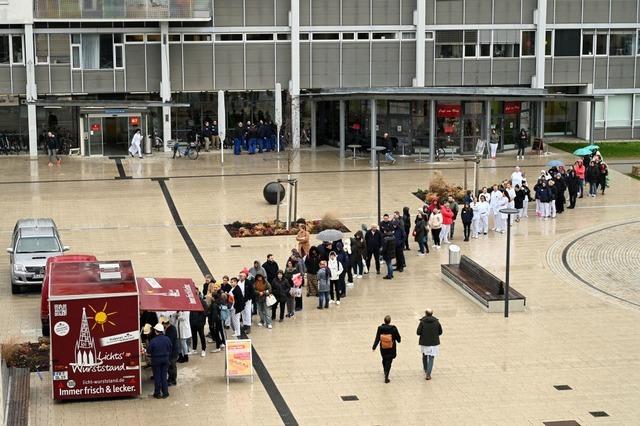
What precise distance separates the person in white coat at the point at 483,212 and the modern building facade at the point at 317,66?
17.1 metres

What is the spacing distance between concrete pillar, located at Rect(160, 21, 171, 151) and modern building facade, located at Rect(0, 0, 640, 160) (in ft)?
0.20

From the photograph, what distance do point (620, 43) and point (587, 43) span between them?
1742mm

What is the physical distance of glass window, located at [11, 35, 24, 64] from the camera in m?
56.5

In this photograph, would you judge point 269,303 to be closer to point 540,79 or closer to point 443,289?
point 443,289

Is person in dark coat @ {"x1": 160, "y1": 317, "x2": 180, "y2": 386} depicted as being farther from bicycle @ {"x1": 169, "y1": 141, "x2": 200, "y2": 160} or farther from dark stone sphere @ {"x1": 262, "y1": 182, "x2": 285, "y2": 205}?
bicycle @ {"x1": 169, "y1": 141, "x2": 200, "y2": 160}

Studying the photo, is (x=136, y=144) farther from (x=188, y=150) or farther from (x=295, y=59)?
(x=295, y=59)

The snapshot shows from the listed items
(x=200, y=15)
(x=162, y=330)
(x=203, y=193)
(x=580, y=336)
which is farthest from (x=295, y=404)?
(x=200, y=15)

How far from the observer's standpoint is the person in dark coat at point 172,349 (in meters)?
22.6

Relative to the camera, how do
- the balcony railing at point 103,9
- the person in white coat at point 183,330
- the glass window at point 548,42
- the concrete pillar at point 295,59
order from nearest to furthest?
the person in white coat at point 183,330, the balcony railing at point 103,9, the concrete pillar at point 295,59, the glass window at point 548,42

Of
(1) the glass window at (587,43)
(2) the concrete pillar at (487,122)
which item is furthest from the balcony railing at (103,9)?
(1) the glass window at (587,43)

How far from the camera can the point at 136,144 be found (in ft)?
182

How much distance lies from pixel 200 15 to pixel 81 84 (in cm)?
649

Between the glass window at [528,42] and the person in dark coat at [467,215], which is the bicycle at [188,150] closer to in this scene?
the glass window at [528,42]

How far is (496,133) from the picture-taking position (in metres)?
57.2
